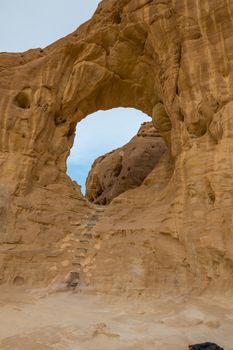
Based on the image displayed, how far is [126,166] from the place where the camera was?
896 inches

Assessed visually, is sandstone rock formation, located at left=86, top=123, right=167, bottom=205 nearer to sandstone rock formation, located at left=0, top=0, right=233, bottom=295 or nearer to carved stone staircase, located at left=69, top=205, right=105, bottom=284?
sandstone rock formation, located at left=0, top=0, right=233, bottom=295

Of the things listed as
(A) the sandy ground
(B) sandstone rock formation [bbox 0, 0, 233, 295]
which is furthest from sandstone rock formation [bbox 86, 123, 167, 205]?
(A) the sandy ground

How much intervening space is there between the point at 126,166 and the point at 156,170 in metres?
7.34

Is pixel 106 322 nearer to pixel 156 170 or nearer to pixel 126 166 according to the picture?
pixel 156 170

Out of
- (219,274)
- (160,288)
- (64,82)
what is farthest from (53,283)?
(64,82)

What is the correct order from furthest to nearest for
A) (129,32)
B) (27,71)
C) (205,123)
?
(27,71) < (129,32) < (205,123)

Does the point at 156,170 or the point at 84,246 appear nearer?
the point at 84,246

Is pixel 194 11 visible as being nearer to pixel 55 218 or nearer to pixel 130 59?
pixel 130 59

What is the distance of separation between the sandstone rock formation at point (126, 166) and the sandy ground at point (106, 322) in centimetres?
1255

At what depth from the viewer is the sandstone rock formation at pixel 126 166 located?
845 inches

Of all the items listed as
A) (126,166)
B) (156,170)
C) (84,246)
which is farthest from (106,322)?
(126,166)

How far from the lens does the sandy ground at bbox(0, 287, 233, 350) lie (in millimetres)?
5832

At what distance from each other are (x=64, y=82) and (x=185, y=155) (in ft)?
22.3

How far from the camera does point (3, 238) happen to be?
11.0 metres
